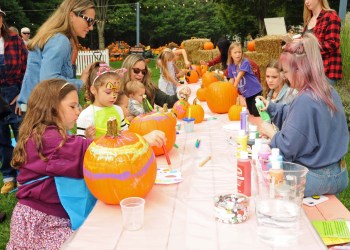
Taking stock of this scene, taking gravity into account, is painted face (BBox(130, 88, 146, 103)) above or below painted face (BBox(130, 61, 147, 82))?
below

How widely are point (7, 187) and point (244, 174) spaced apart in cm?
330

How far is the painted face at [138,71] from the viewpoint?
4.43 m

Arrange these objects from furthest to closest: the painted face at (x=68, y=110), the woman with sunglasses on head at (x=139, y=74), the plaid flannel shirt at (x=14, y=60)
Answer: the plaid flannel shirt at (x=14, y=60) < the woman with sunglasses on head at (x=139, y=74) < the painted face at (x=68, y=110)

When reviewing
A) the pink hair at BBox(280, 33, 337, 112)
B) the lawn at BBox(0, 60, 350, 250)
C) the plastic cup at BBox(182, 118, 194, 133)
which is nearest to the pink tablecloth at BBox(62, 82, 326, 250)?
the pink hair at BBox(280, 33, 337, 112)

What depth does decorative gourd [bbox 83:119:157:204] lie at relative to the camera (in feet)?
6.70

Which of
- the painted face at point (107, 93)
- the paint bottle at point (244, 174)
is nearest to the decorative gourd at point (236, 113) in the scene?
the painted face at point (107, 93)

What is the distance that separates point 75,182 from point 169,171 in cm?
55

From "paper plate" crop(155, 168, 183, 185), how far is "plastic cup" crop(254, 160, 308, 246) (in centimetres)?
48

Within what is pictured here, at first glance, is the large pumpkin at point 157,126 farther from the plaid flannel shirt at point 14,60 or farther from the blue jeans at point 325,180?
the plaid flannel shirt at point 14,60

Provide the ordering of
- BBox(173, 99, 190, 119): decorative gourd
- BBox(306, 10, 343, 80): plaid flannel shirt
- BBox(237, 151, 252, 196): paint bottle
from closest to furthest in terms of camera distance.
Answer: BBox(237, 151, 252, 196): paint bottle, BBox(173, 99, 190, 119): decorative gourd, BBox(306, 10, 343, 80): plaid flannel shirt

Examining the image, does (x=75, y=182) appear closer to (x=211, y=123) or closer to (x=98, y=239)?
(x=98, y=239)

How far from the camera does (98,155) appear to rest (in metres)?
2.07

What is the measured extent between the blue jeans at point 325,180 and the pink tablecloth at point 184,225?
1.74ft

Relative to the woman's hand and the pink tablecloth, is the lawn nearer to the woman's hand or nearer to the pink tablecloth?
the woman's hand
